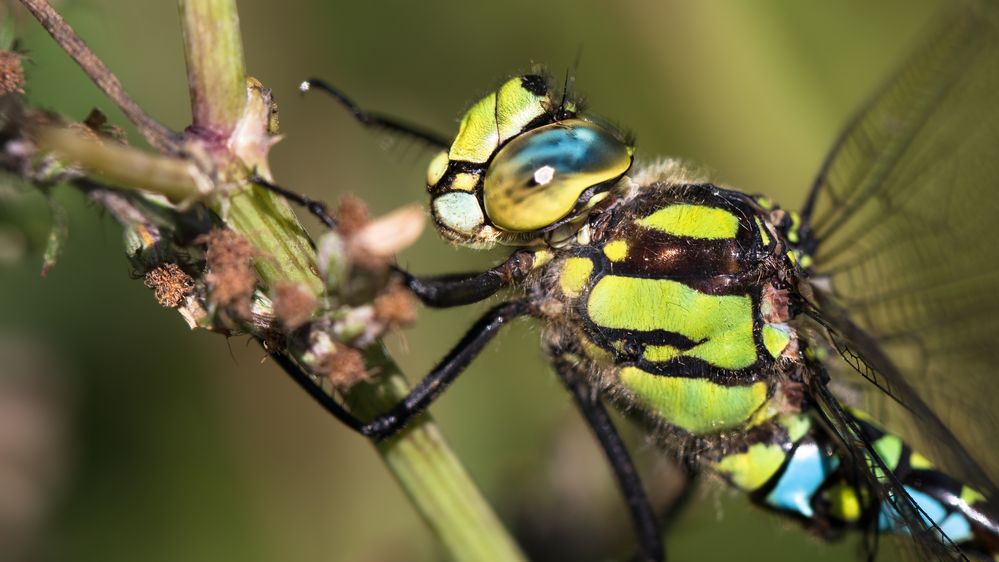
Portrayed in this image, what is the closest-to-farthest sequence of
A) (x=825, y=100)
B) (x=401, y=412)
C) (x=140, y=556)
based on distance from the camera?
(x=401, y=412), (x=140, y=556), (x=825, y=100)

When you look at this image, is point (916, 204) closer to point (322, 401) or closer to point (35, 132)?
point (322, 401)

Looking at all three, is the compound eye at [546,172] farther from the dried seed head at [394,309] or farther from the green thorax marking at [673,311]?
the dried seed head at [394,309]

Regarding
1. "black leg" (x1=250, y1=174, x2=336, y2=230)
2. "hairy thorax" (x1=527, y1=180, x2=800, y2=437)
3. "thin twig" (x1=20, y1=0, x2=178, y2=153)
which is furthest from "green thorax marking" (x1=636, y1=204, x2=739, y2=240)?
"thin twig" (x1=20, y1=0, x2=178, y2=153)

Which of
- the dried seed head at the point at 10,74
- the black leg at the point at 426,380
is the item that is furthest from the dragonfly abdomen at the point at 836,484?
the dried seed head at the point at 10,74

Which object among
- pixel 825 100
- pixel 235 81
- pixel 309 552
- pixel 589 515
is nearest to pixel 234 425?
pixel 309 552

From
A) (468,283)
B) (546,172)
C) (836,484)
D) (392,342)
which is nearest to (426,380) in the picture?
(468,283)

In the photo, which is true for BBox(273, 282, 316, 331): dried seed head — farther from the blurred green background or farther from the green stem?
the blurred green background
